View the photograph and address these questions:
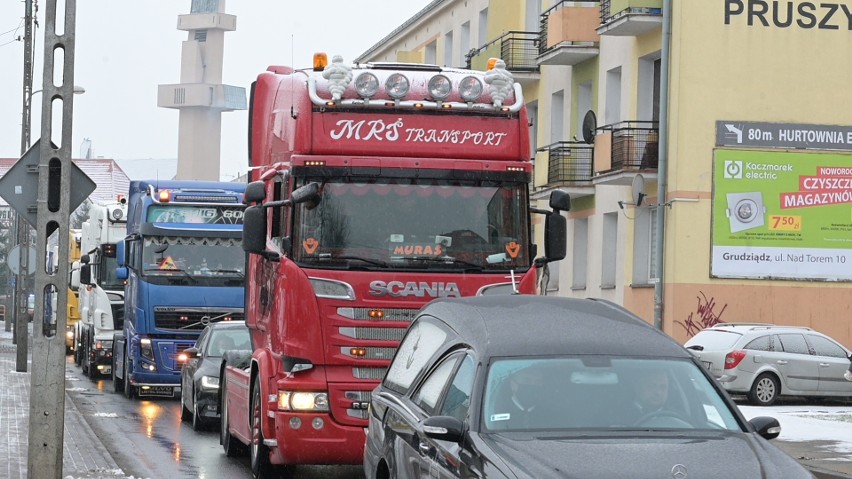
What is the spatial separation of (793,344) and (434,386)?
1972 cm

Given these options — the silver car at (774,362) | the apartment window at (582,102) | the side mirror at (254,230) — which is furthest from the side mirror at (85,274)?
the side mirror at (254,230)

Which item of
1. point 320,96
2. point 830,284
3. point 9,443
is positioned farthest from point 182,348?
point 830,284

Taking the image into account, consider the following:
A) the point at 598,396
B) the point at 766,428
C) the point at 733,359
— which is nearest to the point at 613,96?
the point at 733,359

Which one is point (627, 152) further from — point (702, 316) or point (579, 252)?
point (579, 252)

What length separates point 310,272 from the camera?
484 inches

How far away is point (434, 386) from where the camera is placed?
7.87 meters

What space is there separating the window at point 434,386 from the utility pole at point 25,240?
95.6 feet

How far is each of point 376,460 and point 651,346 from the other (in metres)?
1.93

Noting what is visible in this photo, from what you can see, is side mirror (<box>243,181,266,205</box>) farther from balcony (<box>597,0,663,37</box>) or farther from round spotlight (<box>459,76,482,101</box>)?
balcony (<box>597,0,663,37</box>)

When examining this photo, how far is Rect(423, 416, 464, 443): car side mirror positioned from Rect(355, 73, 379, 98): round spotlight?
6.48m

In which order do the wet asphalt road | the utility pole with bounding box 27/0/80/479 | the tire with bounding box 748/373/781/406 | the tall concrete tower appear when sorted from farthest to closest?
the tall concrete tower → the tire with bounding box 748/373/781/406 → the wet asphalt road → the utility pole with bounding box 27/0/80/479

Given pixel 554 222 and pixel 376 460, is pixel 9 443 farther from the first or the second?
pixel 376 460

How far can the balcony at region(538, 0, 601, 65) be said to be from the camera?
35688mm

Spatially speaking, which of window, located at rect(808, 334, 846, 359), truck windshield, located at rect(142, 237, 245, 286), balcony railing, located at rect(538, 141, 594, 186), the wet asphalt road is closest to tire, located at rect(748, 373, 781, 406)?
window, located at rect(808, 334, 846, 359)
